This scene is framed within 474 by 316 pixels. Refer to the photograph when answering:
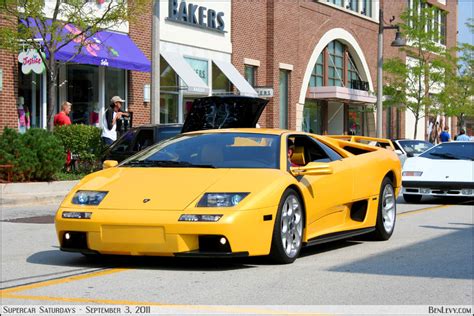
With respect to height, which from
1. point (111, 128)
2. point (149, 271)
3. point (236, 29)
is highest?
point (236, 29)

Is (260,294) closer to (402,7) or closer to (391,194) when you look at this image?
(391,194)

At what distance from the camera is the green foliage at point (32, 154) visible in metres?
15.9

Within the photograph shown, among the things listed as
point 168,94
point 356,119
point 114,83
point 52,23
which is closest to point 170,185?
point 52,23

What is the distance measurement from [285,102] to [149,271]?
3045 cm

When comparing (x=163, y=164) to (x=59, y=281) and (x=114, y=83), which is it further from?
(x=114, y=83)

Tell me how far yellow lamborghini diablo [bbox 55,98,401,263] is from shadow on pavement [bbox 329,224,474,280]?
1.92ft

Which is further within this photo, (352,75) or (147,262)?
(352,75)

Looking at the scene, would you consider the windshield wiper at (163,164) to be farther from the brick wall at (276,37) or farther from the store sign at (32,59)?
the brick wall at (276,37)

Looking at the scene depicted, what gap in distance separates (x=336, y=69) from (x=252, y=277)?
37113mm

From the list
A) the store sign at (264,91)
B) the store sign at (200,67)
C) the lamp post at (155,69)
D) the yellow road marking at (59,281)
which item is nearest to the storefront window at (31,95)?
the lamp post at (155,69)

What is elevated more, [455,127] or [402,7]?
[402,7]

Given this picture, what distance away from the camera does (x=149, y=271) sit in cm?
740

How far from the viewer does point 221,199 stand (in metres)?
7.36

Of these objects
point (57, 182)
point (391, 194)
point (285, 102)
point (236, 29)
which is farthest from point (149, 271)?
point (285, 102)
